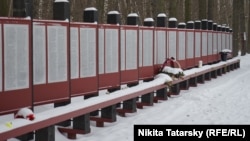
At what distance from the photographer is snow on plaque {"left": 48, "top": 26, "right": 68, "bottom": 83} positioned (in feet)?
26.6

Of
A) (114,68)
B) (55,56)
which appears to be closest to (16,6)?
(55,56)

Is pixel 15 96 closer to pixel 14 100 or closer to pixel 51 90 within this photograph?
pixel 14 100

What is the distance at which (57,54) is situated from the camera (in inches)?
329

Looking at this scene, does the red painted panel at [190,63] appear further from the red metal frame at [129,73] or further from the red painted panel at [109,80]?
the red painted panel at [109,80]

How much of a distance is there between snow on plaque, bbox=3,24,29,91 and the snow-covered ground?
169 cm

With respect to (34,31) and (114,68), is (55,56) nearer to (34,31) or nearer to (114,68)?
(34,31)

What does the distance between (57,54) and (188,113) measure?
412 centimetres

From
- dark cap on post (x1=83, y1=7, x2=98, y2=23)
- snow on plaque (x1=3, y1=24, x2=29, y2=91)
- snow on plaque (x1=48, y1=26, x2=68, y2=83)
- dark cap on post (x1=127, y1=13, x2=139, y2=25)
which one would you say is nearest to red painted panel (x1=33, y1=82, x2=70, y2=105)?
snow on plaque (x1=48, y1=26, x2=68, y2=83)

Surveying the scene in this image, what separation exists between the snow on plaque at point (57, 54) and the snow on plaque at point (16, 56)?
0.86 metres

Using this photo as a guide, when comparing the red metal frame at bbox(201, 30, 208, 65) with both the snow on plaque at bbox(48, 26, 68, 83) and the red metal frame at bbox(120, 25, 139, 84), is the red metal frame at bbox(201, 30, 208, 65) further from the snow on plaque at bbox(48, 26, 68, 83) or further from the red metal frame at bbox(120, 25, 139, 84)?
the snow on plaque at bbox(48, 26, 68, 83)

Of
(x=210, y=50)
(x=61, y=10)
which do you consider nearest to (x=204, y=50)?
(x=210, y=50)

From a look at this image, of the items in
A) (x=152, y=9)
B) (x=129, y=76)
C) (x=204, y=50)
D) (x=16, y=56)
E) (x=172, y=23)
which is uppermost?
(x=152, y=9)

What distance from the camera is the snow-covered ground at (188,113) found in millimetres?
8938

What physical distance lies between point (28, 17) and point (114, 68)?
155 inches
